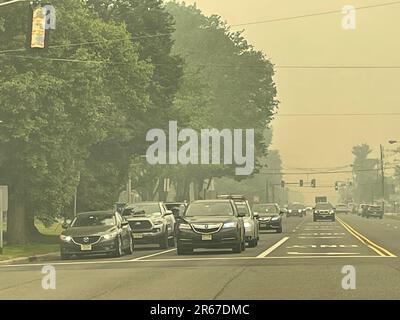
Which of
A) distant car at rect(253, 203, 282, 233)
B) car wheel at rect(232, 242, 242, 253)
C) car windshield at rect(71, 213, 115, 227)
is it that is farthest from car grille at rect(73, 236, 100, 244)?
distant car at rect(253, 203, 282, 233)

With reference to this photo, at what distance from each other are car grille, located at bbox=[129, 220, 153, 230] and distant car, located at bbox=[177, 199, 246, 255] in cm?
634

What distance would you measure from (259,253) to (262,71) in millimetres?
62509

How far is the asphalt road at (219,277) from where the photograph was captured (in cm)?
1650

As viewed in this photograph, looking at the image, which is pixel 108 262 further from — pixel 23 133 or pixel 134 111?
pixel 134 111

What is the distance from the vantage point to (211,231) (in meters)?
29.3

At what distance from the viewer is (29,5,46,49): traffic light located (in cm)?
2103

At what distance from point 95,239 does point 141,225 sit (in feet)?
22.5

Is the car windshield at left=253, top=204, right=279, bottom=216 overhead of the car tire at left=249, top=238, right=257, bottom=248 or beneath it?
overhead

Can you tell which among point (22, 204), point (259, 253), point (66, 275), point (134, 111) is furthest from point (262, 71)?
point (66, 275)

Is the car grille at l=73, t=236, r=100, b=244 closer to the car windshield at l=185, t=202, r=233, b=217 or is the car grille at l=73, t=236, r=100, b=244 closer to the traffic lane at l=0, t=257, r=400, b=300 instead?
the car windshield at l=185, t=202, r=233, b=217

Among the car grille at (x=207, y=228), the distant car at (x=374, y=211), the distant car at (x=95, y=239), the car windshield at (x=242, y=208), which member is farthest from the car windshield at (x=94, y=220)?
the distant car at (x=374, y=211)

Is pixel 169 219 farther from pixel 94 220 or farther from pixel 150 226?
pixel 94 220

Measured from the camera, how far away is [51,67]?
38219 millimetres

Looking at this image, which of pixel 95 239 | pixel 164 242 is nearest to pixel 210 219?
pixel 95 239
